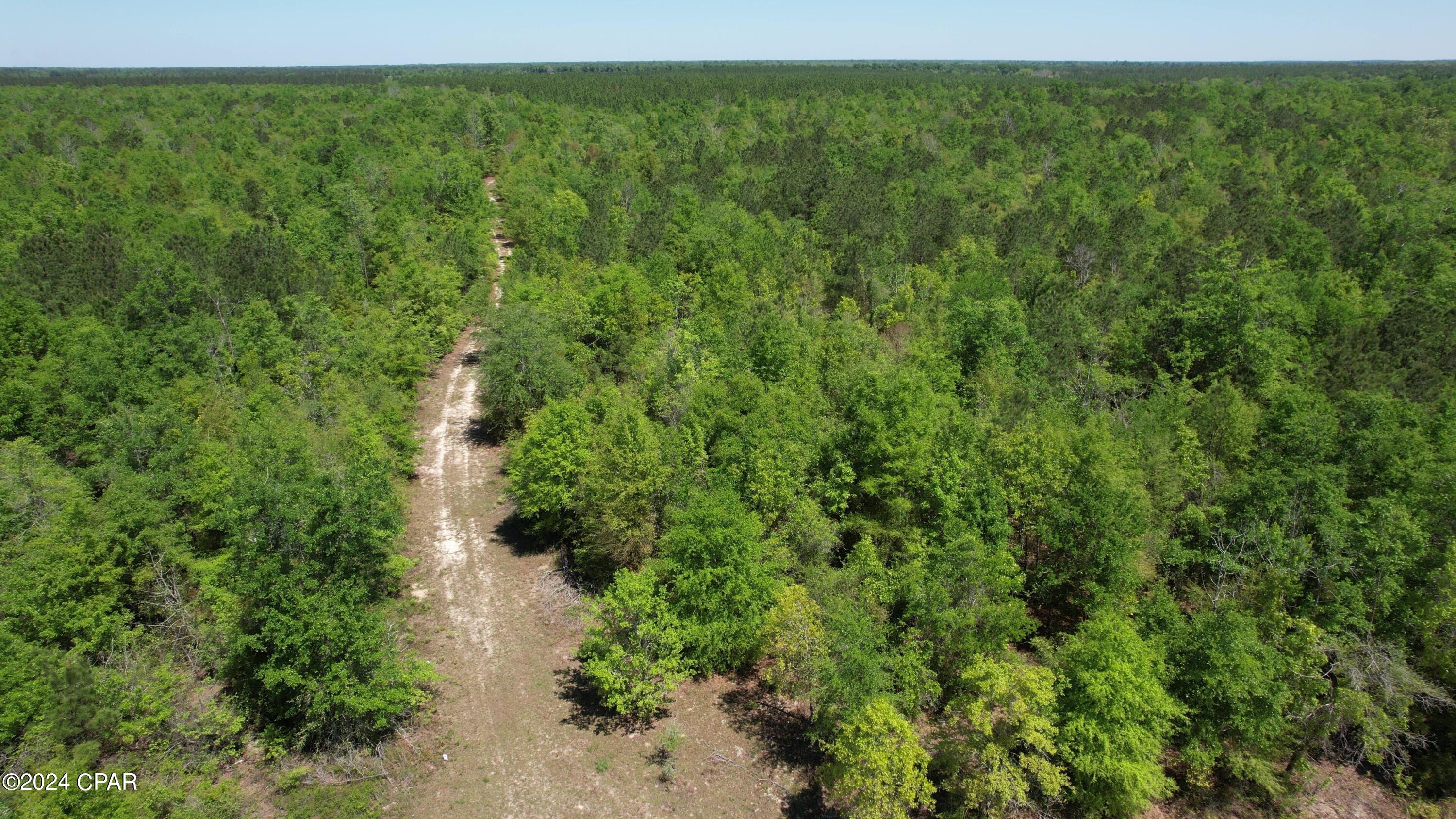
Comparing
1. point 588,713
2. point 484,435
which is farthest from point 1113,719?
point 484,435

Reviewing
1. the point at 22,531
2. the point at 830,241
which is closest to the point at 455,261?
the point at 830,241

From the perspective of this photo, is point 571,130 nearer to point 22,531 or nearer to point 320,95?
point 320,95

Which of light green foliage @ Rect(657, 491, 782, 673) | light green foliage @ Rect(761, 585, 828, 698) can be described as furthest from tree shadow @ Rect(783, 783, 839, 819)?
light green foliage @ Rect(657, 491, 782, 673)

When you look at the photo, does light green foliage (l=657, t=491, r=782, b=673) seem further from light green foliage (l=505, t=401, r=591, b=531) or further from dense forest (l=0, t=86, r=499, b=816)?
dense forest (l=0, t=86, r=499, b=816)

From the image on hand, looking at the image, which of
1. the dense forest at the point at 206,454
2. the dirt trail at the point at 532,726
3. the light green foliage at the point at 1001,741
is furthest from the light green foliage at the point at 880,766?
the dense forest at the point at 206,454

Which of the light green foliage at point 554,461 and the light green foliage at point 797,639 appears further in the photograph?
the light green foliage at point 554,461

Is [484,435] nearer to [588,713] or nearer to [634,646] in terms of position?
[588,713]

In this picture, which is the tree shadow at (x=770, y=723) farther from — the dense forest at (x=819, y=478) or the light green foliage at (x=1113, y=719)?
the light green foliage at (x=1113, y=719)
